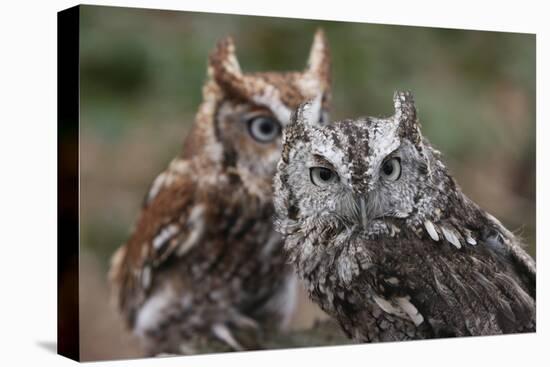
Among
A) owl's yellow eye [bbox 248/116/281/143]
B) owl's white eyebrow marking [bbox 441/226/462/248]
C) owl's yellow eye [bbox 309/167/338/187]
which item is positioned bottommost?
owl's white eyebrow marking [bbox 441/226/462/248]

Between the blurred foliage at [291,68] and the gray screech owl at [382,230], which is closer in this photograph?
the gray screech owl at [382,230]

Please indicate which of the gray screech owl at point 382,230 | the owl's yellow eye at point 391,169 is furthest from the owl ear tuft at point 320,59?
the owl's yellow eye at point 391,169

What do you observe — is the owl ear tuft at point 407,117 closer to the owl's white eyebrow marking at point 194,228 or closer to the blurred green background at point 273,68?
the blurred green background at point 273,68

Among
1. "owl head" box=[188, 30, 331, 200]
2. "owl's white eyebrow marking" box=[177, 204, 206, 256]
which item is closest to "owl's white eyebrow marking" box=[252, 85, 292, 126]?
"owl head" box=[188, 30, 331, 200]

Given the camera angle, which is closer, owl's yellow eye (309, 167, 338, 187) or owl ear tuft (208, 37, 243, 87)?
owl's yellow eye (309, 167, 338, 187)

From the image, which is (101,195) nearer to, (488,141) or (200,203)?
(200,203)

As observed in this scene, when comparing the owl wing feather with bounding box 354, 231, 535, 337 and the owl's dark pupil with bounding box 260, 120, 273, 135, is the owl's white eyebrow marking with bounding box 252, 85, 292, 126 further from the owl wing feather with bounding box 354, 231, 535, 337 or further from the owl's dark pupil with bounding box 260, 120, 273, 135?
the owl wing feather with bounding box 354, 231, 535, 337

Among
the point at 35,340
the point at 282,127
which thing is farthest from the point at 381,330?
the point at 35,340
